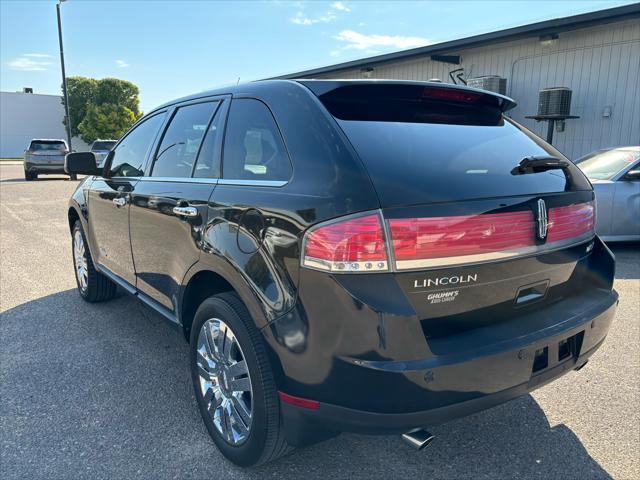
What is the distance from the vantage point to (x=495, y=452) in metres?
2.46

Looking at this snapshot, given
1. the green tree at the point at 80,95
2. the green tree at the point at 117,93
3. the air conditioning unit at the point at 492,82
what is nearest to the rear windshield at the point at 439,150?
the air conditioning unit at the point at 492,82

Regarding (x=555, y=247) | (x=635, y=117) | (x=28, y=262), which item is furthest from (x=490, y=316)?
(x=635, y=117)

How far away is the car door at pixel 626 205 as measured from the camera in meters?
6.56

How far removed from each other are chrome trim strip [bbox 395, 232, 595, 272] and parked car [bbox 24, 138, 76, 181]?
20.5 m

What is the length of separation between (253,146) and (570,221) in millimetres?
1542

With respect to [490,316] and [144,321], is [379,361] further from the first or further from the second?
[144,321]

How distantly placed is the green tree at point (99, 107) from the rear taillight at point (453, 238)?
182ft

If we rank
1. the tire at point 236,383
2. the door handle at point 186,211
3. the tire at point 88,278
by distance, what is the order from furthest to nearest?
the tire at point 88,278
the door handle at point 186,211
the tire at point 236,383

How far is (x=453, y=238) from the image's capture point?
1864 mm

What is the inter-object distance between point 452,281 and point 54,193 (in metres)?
15.7

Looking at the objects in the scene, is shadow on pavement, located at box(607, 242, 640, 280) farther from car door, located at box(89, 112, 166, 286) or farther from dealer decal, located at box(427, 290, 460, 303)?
car door, located at box(89, 112, 166, 286)

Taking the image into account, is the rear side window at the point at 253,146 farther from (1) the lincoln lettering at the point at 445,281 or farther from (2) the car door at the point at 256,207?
(1) the lincoln lettering at the point at 445,281

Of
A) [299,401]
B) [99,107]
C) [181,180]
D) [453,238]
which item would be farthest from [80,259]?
[99,107]

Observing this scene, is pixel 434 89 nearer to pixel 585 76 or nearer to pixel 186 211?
pixel 186 211
